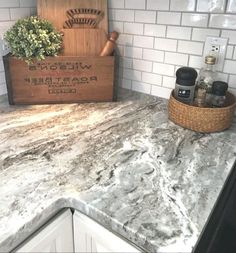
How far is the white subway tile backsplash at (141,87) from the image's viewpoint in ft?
4.28

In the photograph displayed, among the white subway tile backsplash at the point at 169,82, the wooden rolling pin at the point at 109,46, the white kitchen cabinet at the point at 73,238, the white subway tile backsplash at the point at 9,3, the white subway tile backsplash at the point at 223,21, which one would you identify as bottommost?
the white kitchen cabinet at the point at 73,238

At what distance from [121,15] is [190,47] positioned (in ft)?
1.20

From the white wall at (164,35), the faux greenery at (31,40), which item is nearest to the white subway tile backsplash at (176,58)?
the white wall at (164,35)

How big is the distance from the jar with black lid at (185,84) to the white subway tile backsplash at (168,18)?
0.78 feet

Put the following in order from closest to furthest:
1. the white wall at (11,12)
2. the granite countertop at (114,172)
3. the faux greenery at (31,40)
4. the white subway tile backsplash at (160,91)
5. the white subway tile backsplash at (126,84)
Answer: the granite countertop at (114,172), the faux greenery at (31,40), the white wall at (11,12), the white subway tile backsplash at (160,91), the white subway tile backsplash at (126,84)

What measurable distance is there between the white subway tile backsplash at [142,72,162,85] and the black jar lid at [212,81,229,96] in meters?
0.33

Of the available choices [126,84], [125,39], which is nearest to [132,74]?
[126,84]

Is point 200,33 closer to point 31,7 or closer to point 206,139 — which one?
point 206,139

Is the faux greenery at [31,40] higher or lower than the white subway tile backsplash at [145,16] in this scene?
lower

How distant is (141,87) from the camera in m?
1.33

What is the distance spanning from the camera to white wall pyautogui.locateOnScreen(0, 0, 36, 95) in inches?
45.1

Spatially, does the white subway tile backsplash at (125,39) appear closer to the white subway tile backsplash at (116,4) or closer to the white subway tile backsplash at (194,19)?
the white subway tile backsplash at (116,4)

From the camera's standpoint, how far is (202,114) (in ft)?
3.11

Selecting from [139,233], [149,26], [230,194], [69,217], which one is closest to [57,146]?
[69,217]
